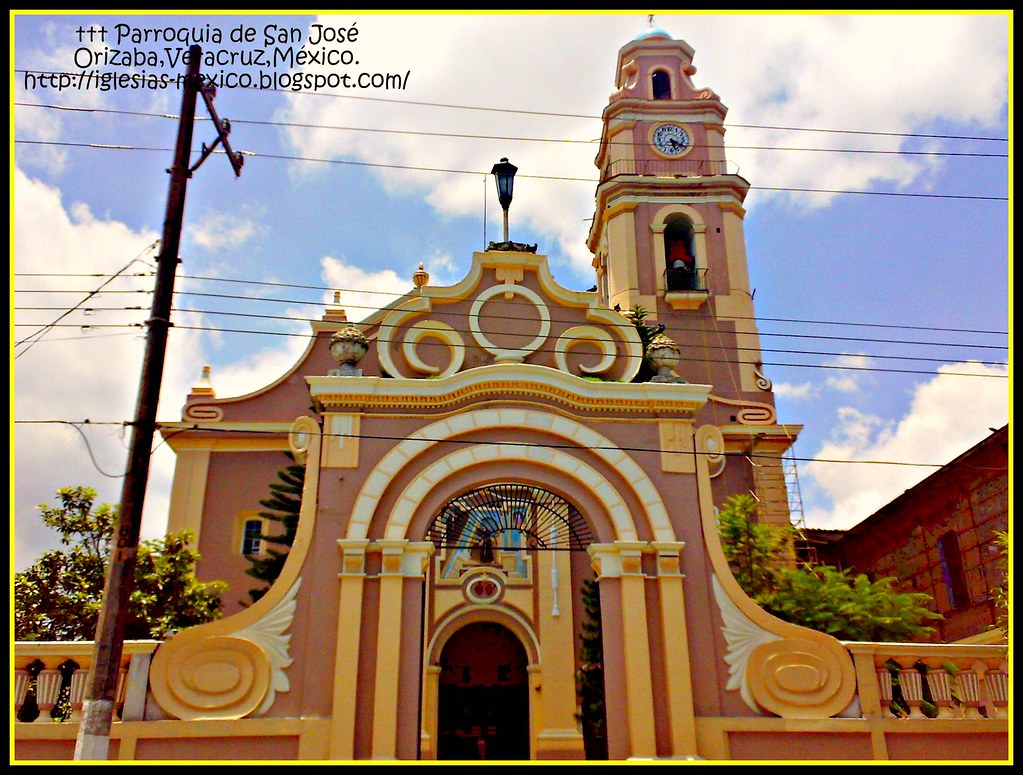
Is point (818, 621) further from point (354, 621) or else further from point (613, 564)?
point (354, 621)

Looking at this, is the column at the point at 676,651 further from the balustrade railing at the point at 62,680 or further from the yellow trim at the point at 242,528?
the yellow trim at the point at 242,528

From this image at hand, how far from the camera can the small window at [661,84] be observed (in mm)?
30750

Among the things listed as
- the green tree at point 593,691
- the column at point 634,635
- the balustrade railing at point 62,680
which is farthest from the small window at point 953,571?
the balustrade railing at point 62,680

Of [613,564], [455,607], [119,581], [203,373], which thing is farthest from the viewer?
[203,373]

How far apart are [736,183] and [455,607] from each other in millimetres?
15116

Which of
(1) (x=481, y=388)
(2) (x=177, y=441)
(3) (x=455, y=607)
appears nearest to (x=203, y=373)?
(2) (x=177, y=441)

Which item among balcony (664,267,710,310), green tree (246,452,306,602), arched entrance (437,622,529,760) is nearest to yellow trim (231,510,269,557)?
green tree (246,452,306,602)

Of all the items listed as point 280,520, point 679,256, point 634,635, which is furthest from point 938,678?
point 679,256

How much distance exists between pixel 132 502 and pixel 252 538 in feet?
44.1

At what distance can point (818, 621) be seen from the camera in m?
15.4

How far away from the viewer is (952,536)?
72.6 feet

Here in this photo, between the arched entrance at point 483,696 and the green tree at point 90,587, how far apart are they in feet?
20.7

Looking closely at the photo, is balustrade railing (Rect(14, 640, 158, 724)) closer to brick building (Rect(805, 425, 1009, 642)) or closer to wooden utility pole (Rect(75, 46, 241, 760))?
wooden utility pole (Rect(75, 46, 241, 760))

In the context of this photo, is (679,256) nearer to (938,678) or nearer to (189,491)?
(189,491)
